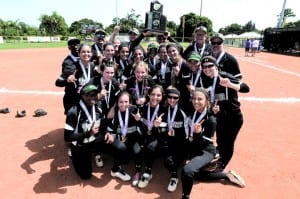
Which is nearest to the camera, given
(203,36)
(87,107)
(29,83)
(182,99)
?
(87,107)

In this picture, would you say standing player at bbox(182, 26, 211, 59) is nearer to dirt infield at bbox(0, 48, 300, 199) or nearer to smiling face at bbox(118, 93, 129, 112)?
smiling face at bbox(118, 93, 129, 112)


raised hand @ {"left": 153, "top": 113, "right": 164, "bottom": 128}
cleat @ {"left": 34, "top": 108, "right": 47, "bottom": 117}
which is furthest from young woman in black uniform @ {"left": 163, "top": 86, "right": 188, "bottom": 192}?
cleat @ {"left": 34, "top": 108, "right": 47, "bottom": 117}

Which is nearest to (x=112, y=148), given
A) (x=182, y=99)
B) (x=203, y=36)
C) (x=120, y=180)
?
(x=120, y=180)

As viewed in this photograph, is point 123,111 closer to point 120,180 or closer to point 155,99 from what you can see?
point 155,99

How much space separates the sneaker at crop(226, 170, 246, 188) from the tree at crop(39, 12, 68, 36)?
9202 centimetres

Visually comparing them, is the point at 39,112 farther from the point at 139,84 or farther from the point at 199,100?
the point at 199,100

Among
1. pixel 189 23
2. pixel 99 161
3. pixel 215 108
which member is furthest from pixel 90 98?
pixel 189 23

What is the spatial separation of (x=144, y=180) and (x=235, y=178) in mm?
1419

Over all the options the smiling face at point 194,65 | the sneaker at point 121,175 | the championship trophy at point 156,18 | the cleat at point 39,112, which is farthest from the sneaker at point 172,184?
the cleat at point 39,112

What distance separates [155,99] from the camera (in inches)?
168

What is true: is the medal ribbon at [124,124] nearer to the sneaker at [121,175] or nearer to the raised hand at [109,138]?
the raised hand at [109,138]

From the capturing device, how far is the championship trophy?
7.29 metres

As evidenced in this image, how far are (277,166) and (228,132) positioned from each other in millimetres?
1286

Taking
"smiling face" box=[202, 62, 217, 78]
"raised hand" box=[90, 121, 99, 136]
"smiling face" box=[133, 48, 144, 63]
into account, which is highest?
"smiling face" box=[133, 48, 144, 63]
